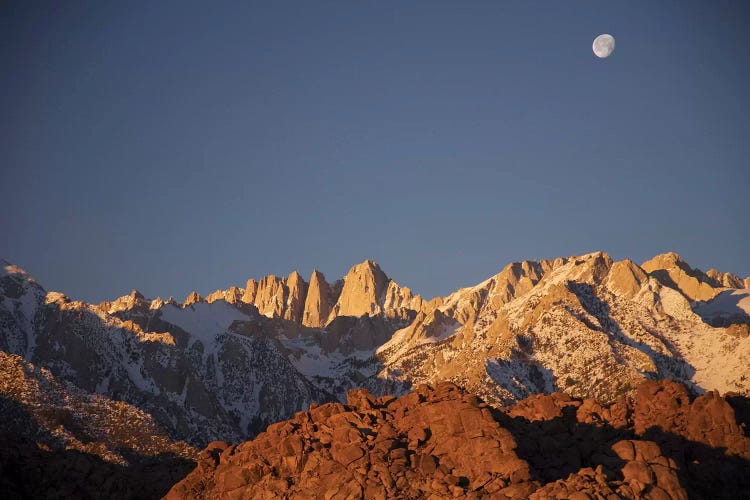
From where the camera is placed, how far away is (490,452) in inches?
2218

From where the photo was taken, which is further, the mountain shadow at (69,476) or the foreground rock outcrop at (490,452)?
the mountain shadow at (69,476)

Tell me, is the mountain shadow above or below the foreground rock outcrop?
above

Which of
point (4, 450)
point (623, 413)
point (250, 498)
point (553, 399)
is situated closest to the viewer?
point (250, 498)

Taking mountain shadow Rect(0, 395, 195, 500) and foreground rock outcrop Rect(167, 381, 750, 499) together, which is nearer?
foreground rock outcrop Rect(167, 381, 750, 499)

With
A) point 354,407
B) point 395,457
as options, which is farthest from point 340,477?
point 354,407

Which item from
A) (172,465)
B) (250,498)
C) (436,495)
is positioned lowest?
(436,495)

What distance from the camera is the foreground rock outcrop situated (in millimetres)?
52906

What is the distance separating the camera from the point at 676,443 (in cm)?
6194

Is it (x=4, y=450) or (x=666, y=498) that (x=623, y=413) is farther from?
(x=4, y=450)

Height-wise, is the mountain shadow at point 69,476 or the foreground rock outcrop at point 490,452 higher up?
the mountain shadow at point 69,476

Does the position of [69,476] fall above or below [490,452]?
above

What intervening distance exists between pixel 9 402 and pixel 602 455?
8212 centimetres

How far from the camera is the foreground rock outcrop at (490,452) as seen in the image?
174 ft

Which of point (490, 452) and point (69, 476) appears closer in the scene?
point (490, 452)
